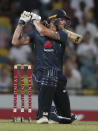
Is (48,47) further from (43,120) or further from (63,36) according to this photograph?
(43,120)

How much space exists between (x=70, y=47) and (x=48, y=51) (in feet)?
14.2

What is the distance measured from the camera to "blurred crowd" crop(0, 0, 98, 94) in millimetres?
10141

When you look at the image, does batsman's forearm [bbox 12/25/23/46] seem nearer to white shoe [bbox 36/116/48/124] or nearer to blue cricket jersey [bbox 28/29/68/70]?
blue cricket jersey [bbox 28/29/68/70]

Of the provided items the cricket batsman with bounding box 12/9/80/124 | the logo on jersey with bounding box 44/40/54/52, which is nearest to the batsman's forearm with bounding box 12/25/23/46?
the cricket batsman with bounding box 12/9/80/124

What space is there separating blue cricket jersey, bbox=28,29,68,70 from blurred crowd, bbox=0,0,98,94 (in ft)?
8.51

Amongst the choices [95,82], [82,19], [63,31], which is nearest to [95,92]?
[95,82]

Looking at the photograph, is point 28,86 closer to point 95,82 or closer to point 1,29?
point 95,82

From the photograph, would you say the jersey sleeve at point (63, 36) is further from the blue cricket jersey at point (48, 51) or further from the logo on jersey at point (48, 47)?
the logo on jersey at point (48, 47)

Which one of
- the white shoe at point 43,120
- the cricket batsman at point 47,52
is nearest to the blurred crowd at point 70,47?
the cricket batsman at point 47,52

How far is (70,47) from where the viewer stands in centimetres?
1109

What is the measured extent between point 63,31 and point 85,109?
111 inches

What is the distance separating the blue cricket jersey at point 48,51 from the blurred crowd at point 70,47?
8.51 ft

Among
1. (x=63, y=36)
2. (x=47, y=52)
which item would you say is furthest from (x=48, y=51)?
(x=63, y=36)

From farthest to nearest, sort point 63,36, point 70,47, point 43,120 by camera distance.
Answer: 1. point 70,47
2. point 63,36
3. point 43,120
